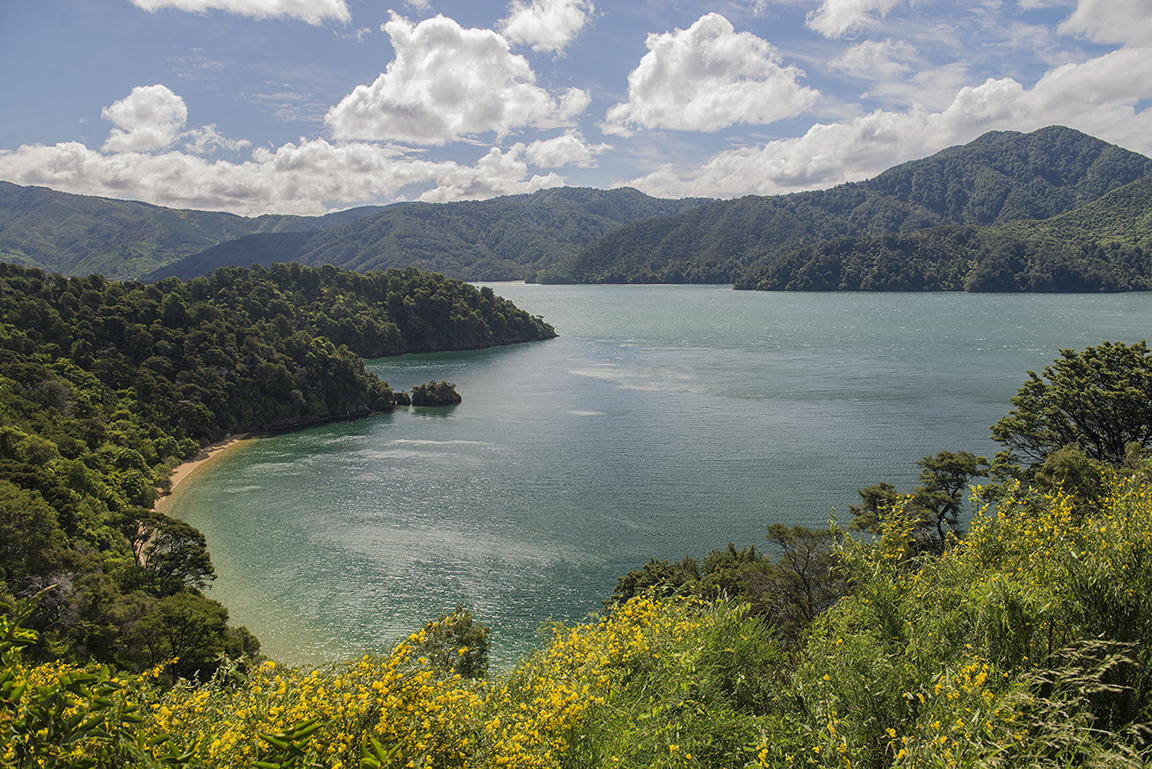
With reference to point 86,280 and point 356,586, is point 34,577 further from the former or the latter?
point 86,280

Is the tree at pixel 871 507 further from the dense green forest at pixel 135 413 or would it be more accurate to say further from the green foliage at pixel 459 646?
the dense green forest at pixel 135 413

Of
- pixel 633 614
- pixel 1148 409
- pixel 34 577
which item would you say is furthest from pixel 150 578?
pixel 1148 409

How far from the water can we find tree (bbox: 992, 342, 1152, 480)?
27.3 feet

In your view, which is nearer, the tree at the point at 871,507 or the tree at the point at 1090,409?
the tree at the point at 871,507

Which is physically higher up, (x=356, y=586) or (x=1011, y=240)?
(x=1011, y=240)

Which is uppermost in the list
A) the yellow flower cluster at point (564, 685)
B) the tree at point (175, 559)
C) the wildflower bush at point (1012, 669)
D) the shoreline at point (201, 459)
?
the wildflower bush at point (1012, 669)

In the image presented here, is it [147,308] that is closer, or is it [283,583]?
[283,583]

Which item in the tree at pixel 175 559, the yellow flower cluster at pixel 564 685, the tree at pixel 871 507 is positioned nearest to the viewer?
the yellow flower cluster at pixel 564 685

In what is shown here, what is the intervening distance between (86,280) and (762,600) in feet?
259

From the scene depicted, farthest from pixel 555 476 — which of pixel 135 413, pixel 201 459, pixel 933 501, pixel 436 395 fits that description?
pixel 135 413

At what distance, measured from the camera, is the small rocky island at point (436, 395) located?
74500mm

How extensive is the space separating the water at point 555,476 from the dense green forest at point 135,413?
4.04 m

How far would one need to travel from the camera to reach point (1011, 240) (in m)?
200

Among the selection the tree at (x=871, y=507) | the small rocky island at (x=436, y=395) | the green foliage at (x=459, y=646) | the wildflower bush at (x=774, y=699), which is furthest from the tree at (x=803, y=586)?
the small rocky island at (x=436, y=395)
